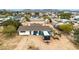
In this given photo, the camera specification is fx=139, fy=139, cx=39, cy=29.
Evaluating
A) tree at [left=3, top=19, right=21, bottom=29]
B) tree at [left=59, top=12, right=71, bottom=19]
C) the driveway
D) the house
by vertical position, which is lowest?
the driveway

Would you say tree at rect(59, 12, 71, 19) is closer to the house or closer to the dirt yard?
the house

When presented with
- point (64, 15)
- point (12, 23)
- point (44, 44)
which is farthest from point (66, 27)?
point (12, 23)

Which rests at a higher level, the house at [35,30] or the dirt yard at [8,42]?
the house at [35,30]

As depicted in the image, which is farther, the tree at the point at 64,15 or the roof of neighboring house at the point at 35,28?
the tree at the point at 64,15

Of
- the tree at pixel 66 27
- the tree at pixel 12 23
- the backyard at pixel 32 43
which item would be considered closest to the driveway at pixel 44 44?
the backyard at pixel 32 43

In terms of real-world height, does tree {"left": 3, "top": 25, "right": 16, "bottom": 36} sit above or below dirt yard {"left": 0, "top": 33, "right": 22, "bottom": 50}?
above

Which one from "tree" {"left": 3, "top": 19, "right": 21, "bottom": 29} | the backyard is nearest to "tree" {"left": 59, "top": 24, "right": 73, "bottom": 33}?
the backyard

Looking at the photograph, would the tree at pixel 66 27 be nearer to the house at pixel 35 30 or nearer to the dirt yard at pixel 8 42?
the house at pixel 35 30
